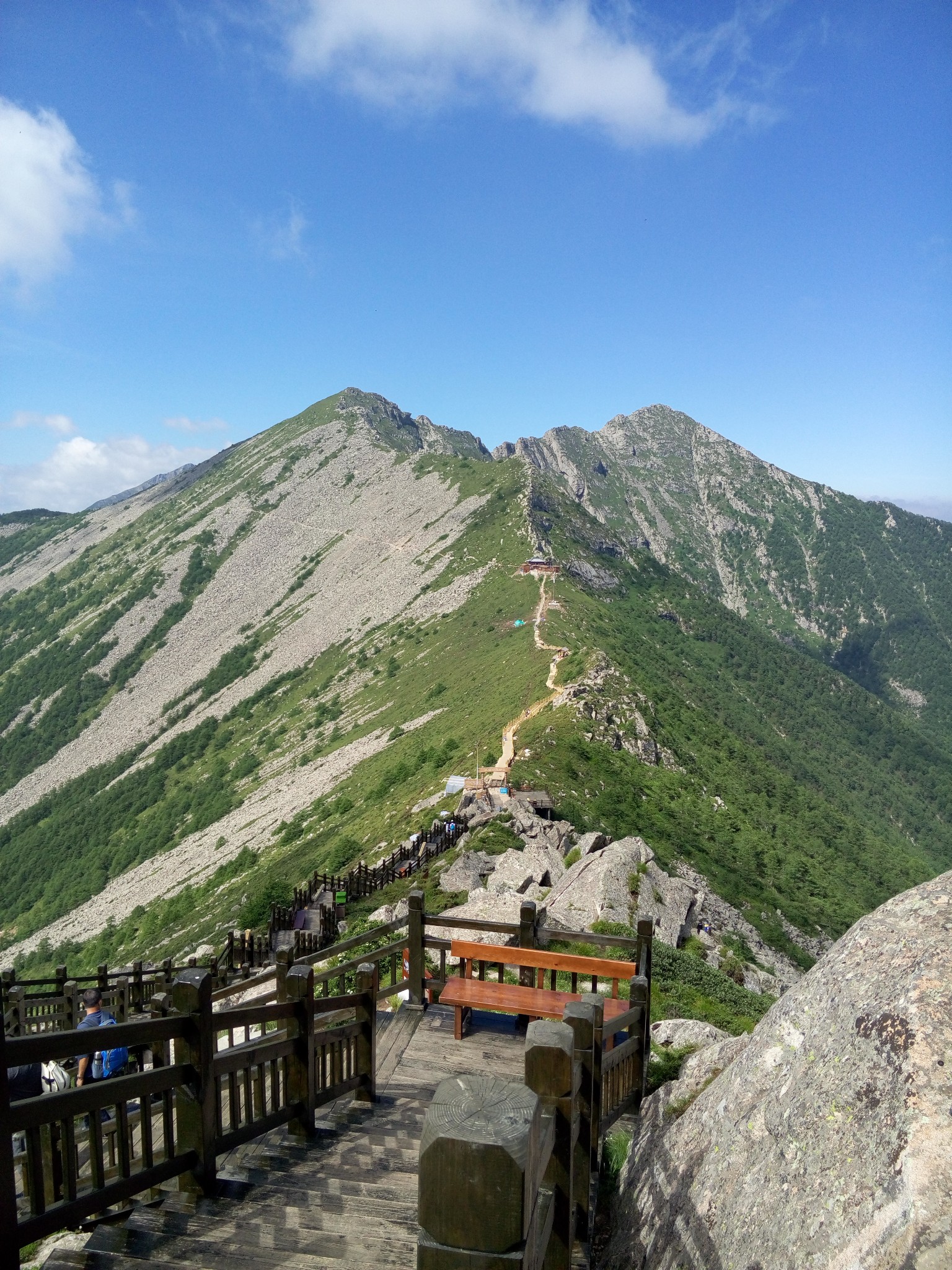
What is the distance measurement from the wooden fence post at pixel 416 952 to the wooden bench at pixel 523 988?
1.80ft

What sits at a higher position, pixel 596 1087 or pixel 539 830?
pixel 596 1087

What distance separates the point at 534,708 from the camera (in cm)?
3538

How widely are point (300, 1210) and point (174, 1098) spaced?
110cm

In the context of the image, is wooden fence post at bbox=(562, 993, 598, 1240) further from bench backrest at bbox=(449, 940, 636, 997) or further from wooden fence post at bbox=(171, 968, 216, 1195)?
bench backrest at bbox=(449, 940, 636, 997)

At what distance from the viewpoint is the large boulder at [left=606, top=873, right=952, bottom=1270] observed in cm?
336

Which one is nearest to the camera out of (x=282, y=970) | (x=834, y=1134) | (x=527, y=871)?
(x=834, y=1134)

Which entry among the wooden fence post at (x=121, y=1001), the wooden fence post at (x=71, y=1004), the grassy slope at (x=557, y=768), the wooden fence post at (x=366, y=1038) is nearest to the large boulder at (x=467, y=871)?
the grassy slope at (x=557, y=768)

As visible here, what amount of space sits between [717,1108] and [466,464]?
98.3 metres

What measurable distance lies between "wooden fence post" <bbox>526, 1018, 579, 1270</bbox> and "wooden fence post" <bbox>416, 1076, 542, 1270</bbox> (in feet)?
4.48

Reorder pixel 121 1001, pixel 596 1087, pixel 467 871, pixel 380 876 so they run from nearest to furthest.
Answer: pixel 596 1087 < pixel 121 1001 < pixel 467 871 < pixel 380 876

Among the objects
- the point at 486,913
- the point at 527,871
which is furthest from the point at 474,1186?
the point at 527,871

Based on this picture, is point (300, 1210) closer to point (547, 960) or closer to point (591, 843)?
point (547, 960)

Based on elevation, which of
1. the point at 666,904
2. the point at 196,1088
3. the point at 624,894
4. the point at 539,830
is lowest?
the point at 666,904

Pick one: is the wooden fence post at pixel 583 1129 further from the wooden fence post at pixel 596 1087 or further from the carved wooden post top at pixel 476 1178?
the carved wooden post top at pixel 476 1178
